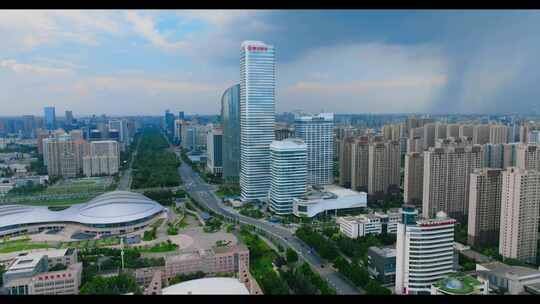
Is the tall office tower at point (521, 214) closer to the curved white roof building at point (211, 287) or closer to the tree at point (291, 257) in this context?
the tree at point (291, 257)

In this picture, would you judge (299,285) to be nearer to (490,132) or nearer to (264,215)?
(264,215)

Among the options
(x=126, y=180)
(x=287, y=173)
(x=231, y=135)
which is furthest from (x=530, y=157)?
(x=126, y=180)

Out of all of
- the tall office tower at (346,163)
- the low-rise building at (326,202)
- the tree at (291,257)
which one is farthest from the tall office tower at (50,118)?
the tree at (291,257)

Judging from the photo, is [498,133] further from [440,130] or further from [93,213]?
[93,213]

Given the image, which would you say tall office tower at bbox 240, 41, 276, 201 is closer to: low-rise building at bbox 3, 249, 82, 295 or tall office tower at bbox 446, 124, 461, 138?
low-rise building at bbox 3, 249, 82, 295

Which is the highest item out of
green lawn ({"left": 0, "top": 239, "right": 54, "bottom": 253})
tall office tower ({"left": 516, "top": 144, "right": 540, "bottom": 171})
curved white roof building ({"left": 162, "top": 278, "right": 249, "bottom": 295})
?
tall office tower ({"left": 516, "top": 144, "right": 540, "bottom": 171})

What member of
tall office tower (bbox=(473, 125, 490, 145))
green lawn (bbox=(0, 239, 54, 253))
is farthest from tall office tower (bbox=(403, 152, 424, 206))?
green lawn (bbox=(0, 239, 54, 253))
